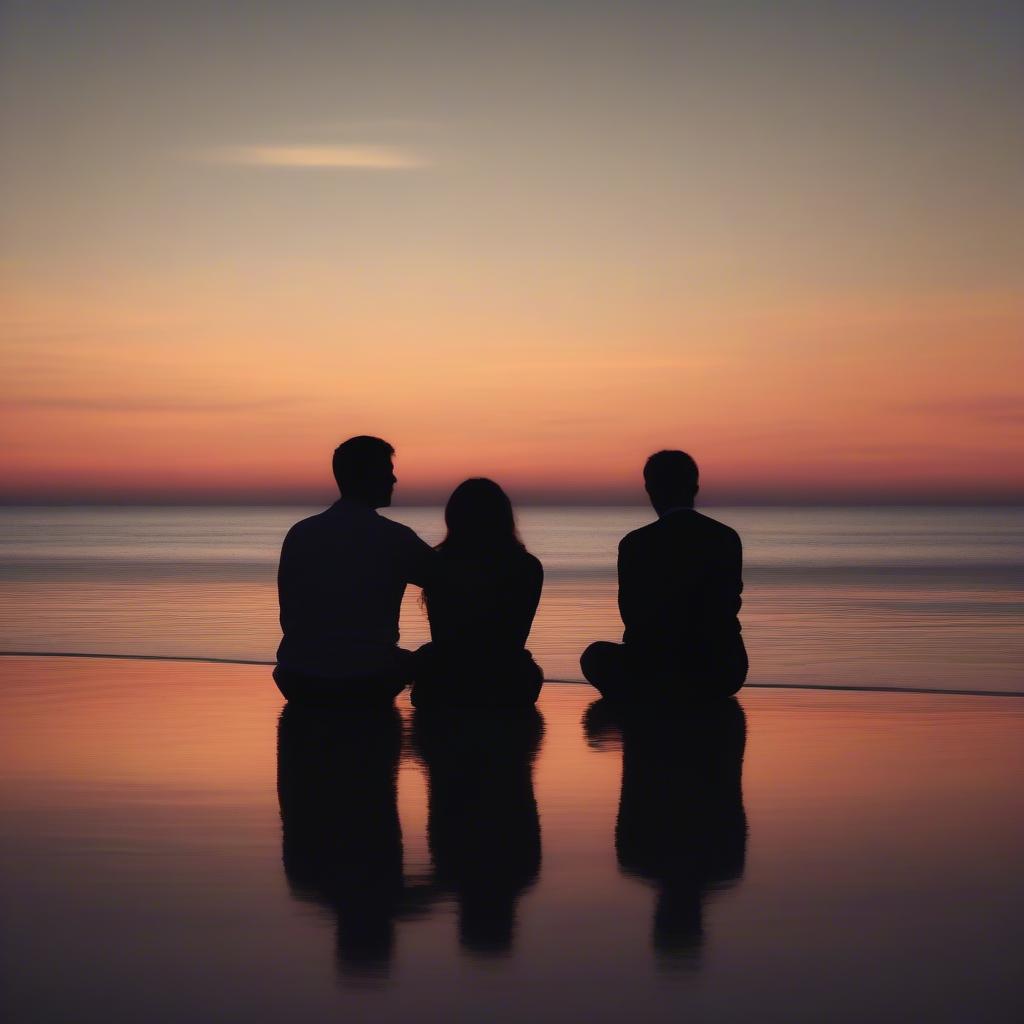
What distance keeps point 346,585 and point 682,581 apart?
159 cm

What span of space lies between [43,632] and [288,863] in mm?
8565

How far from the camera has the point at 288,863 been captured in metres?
3.66

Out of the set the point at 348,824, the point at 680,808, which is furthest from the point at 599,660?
the point at 348,824

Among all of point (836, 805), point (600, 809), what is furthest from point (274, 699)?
point (836, 805)

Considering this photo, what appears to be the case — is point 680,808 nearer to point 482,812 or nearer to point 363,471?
point 482,812

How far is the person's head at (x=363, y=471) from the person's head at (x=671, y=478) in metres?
1.27

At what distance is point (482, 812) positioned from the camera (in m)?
4.36

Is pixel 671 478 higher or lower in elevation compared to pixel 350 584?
higher

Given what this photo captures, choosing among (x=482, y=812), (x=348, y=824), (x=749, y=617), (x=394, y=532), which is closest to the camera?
(x=348, y=824)

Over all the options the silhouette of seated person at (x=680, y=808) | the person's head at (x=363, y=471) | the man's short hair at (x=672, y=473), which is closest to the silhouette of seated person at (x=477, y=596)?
the person's head at (x=363, y=471)

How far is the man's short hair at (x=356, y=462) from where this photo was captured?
6020mm

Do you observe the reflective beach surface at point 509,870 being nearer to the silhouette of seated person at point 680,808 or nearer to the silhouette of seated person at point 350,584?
the silhouette of seated person at point 680,808

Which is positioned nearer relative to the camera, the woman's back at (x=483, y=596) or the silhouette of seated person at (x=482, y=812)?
the silhouette of seated person at (x=482, y=812)

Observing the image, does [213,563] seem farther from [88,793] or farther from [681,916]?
[681,916]
